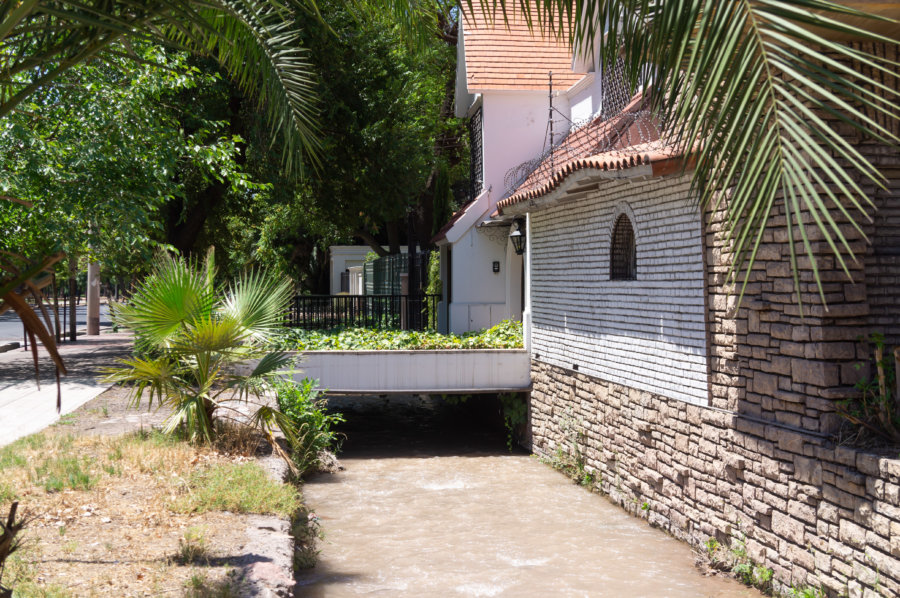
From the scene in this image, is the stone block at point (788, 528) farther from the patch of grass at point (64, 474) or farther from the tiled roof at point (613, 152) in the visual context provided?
the patch of grass at point (64, 474)

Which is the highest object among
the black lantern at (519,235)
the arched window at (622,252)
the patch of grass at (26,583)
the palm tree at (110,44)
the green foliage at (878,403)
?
the palm tree at (110,44)

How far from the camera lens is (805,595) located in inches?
274

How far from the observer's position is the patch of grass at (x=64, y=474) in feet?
23.3

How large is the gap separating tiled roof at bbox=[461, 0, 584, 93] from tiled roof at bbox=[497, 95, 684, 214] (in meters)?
1.97

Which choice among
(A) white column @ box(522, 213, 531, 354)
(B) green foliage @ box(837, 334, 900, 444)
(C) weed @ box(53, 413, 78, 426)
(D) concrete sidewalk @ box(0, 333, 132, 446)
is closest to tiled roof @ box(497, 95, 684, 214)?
(A) white column @ box(522, 213, 531, 354)

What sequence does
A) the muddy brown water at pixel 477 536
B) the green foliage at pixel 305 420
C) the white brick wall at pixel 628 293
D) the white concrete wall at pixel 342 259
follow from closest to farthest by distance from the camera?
the muddy brown water at pixel 477 536, the white brick wall at pixel 628 293, the green foliage at pixel 305 420, the white concrete wall at pixel 342 259

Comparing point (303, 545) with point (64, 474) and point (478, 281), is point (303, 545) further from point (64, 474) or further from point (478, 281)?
point (478, 281)

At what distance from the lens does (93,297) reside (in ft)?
87.8

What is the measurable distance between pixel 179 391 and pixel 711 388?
5.61 metres

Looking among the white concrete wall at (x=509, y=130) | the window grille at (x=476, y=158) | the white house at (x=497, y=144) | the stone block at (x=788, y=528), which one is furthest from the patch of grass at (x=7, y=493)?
the window grille at (x=476, y=158)

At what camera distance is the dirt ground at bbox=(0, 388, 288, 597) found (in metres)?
4.86

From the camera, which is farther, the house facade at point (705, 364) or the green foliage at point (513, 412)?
the green foliage at point (513, 412)

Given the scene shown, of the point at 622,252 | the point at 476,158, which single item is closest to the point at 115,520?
the point at 622,252

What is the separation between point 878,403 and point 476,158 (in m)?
12.7
